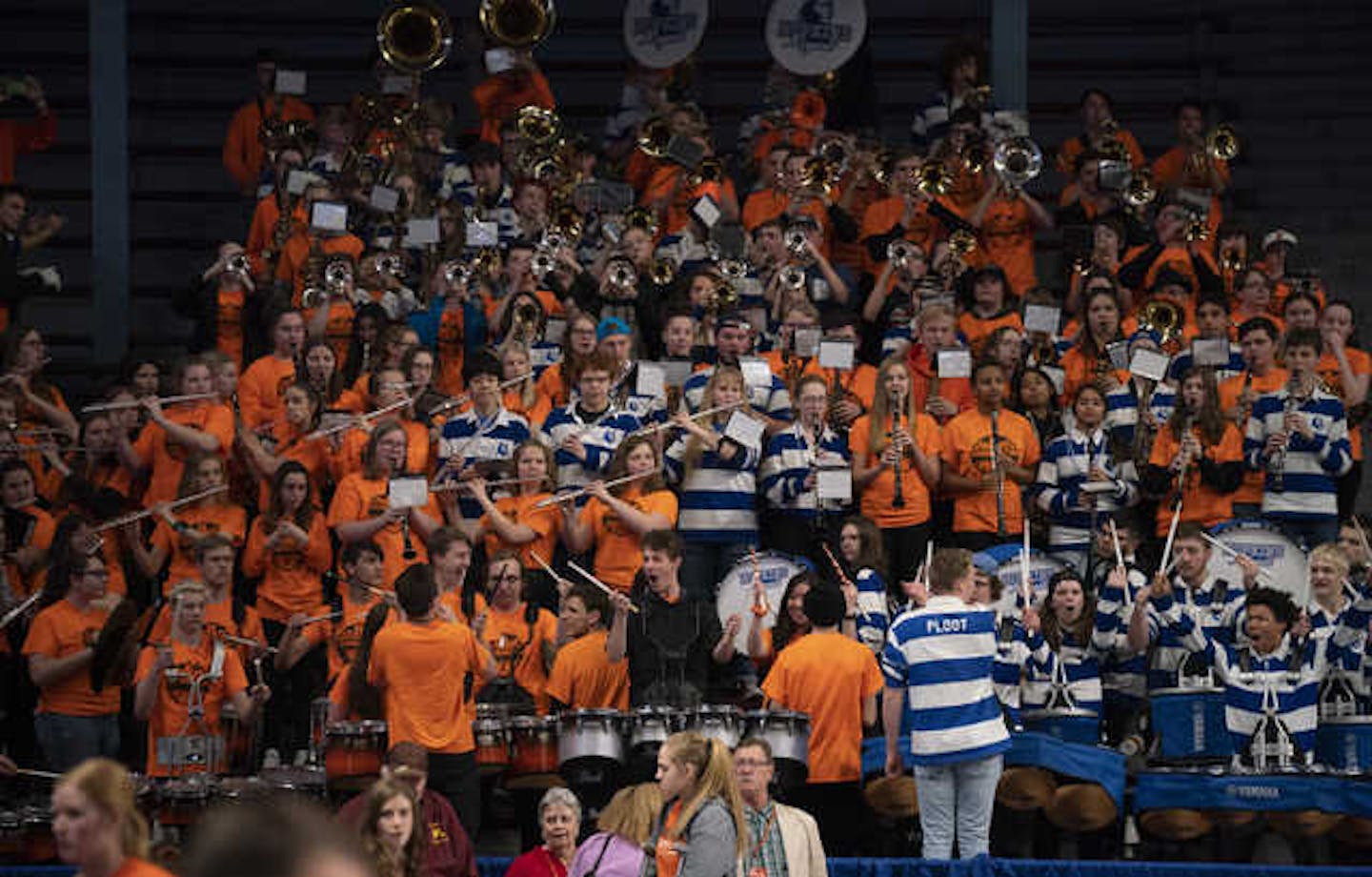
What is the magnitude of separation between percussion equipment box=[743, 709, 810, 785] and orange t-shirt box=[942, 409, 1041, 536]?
2.85 metres

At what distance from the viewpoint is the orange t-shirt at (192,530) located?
37.2 ft

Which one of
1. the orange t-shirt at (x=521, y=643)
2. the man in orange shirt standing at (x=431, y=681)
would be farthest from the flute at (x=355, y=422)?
the man in orange shirt standing at (x=431, y=681)

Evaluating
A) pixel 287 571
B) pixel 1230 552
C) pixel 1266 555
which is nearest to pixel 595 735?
pixel 287 571

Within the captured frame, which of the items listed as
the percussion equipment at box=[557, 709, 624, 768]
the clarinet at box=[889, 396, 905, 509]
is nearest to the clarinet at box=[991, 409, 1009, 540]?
the clarinet at box=[889, 396, 905, 509]

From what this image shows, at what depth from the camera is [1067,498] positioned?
11.7m

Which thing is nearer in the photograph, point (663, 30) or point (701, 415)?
point (701, 415)

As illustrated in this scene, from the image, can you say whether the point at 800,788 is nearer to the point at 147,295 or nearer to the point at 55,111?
the point at 147,295

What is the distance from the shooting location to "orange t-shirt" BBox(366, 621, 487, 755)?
28.6 feet

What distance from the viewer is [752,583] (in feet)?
35.1

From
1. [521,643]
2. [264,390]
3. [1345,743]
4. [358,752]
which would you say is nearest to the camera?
[358,752]

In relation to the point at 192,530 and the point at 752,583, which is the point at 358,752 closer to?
the point at 752,583

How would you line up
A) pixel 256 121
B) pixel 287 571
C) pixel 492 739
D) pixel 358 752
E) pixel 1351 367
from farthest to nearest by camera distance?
1. pixel 256 121
2. pixel 1351 367
3. pixel 287 571
4. pixel 492 739
5. pixel 358 752

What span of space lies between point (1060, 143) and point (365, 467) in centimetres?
823

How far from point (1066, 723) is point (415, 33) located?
Answer: 17.3ft
